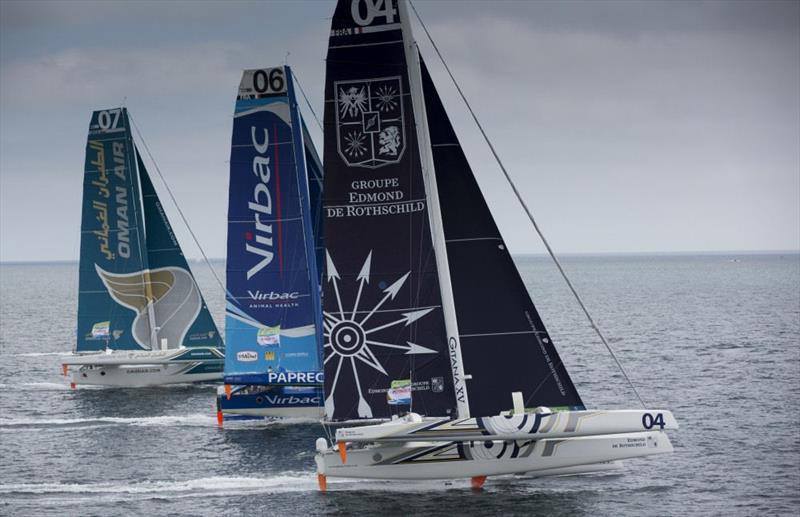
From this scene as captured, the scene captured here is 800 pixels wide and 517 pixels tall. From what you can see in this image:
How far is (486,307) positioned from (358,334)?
10.4 feet

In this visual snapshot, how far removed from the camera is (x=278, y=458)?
34.4 m

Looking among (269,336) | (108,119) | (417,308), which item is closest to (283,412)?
(269,336)

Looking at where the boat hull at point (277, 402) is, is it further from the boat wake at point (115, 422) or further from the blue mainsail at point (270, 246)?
the boat wake at point (115, 422)

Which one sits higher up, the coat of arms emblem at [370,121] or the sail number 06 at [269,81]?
the sail number 06 at [269,81]

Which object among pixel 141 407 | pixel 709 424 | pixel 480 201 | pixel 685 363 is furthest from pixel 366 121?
pixel 685 363

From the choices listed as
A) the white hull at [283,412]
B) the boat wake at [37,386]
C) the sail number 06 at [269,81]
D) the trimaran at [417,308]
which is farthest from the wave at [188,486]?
the boat wake at [37,386]

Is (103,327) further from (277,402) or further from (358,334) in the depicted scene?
(358,334)

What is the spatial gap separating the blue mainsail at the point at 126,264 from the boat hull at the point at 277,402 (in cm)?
1265

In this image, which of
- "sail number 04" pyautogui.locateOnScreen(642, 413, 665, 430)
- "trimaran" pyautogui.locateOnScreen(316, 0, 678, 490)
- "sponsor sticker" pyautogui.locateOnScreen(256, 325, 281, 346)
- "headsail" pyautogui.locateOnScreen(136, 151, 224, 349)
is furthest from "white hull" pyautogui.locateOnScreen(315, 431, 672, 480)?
"headsail" pyautogui.locateOnScreen(136, 151, 224, 349)

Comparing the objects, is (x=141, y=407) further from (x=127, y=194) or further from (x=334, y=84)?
(x=334, y=84)

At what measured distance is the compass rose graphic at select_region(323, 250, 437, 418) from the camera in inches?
1083

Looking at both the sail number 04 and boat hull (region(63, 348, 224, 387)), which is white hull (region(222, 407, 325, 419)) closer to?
boat hull (region(63, 348, 224, 387))

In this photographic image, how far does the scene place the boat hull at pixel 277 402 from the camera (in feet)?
131

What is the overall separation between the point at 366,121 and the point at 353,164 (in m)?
1.06
